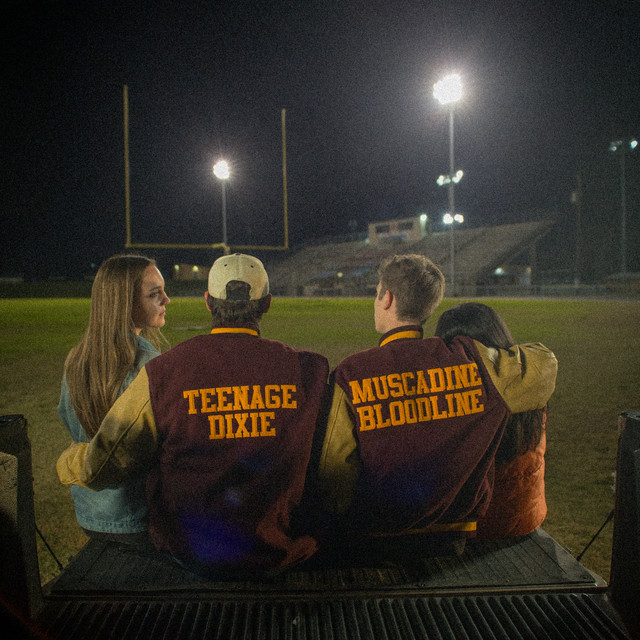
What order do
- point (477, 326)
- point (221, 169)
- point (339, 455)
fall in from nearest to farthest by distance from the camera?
point (339, 455)
point (477, 326)
point (221, 169)

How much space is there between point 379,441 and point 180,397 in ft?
2.01

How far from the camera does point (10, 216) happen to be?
4122 centimetres

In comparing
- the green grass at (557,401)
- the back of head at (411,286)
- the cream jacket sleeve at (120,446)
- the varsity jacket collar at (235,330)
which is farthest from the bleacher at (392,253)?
the cream jacket sleeve at (120,446)

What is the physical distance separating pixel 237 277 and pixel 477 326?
885 millimetres

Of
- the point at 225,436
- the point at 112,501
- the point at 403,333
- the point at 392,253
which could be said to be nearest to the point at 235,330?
the point at 225,436

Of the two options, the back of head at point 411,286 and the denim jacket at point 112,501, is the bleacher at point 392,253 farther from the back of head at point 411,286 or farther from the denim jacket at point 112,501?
the denim jacket at point 112,501

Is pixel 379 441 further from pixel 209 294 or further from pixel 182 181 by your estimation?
pixel 182 181

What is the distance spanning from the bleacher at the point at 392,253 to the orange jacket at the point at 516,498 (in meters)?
28.1

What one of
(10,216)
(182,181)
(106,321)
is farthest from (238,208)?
(106,321)

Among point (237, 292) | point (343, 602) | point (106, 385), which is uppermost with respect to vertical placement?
point (237, 292)

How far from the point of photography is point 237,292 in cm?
164

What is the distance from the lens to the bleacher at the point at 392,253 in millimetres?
35697

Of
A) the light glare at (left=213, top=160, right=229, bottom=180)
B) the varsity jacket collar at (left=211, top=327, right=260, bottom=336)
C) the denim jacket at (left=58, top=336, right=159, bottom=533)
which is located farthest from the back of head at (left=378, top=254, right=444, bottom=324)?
the light glare at (left=213, top=160, right=229, bottom=180)

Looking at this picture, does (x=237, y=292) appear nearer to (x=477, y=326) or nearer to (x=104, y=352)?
(x=104, y=352)
